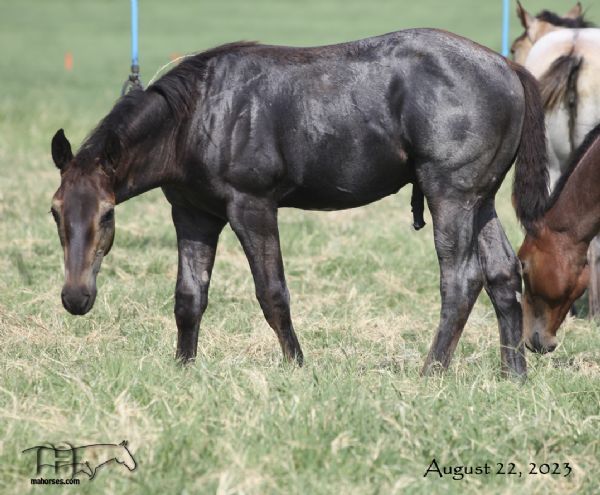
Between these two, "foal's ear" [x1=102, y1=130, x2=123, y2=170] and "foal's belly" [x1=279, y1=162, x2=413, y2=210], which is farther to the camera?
"foal's belly" [x1=279, y1=162, x2=413, y2=210]

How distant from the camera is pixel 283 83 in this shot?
5402 mm

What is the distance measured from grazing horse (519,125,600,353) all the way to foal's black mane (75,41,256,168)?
1948 mm

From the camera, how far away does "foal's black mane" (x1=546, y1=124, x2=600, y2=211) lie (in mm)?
5738

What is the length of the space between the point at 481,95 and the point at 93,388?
7.82 ft

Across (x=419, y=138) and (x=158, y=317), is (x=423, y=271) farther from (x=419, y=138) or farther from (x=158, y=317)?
(x=419, y=138)

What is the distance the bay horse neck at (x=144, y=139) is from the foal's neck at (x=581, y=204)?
2064 mm

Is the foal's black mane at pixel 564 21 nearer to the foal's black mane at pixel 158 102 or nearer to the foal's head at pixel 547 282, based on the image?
the foal's head at pixel 547 282

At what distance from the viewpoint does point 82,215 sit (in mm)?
4844

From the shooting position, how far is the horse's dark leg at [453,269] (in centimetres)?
545

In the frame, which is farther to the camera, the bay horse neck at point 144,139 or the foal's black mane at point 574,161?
the foal's black mane at point 574,161

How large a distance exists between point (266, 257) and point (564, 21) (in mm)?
5599

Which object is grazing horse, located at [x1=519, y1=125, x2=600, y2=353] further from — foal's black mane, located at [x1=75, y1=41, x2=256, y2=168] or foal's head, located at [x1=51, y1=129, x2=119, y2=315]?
foal's head, located at [x1=51, y1=129, x2=119, y2=315]
